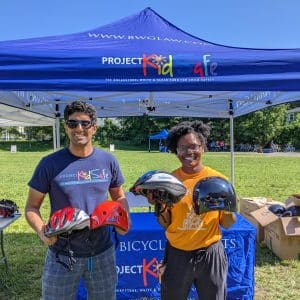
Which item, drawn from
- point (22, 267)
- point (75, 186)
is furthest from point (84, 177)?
point (22, 267)

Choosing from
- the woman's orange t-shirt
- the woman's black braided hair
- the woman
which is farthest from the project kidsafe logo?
the woman's black braided hair

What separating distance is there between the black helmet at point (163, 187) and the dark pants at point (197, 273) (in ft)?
1.33

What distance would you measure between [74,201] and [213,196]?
828 millimetres

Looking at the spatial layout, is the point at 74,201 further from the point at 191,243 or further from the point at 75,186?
the point at 191,243

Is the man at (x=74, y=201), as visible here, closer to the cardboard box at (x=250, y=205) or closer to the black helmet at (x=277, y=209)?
the black helmet at (x=277, y=209)

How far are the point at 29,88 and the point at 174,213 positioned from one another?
4.64 ft

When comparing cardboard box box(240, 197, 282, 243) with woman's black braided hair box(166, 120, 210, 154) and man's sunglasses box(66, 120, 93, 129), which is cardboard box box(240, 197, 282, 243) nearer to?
woman's black braided hair box(166, 120, 210, 154)

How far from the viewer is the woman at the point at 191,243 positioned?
2525 mm

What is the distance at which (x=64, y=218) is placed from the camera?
220 cm

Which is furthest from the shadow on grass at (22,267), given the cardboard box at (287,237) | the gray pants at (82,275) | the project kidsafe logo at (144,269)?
the cardboard box at (287,237)

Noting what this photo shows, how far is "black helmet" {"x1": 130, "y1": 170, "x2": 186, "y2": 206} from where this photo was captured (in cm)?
232

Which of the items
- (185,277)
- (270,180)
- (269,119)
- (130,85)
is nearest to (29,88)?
(130,85)

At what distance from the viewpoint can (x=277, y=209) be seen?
234 inches

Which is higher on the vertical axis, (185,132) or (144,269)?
(185,132)
